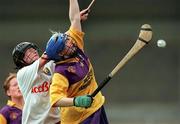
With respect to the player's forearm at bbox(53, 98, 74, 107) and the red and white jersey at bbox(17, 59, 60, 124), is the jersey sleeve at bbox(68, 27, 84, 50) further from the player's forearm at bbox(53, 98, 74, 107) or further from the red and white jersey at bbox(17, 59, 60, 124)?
the player's forearm at bbox(53, 98, 74, 107)

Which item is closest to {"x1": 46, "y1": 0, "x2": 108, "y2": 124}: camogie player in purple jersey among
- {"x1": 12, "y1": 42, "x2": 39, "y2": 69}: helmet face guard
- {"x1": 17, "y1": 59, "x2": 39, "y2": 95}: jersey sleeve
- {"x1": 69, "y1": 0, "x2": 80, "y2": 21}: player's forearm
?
{"x1": 69, "y1": 0, "x2": 80, "y2": 21}: player's forearm

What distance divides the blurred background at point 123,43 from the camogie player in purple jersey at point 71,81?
6.70 metres

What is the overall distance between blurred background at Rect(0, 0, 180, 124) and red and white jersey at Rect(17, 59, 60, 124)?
6383 millimetres

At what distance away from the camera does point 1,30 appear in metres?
12.5

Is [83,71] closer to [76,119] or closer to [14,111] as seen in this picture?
[76,119]

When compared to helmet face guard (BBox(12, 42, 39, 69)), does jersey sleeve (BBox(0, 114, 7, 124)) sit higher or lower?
lower

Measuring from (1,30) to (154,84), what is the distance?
269 cm

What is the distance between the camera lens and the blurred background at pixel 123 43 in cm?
1239

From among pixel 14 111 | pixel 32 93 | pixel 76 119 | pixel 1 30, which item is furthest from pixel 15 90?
pixel 1 30

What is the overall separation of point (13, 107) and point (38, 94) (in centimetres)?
79

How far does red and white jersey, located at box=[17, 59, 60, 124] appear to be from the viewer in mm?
5746

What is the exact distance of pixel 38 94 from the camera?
5.77m

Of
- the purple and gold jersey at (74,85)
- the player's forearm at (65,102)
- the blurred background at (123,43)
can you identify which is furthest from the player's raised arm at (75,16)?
the blurred background at (123,43)

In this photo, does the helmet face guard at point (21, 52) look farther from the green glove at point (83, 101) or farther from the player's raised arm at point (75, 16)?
the green glove at point (83, 101)
